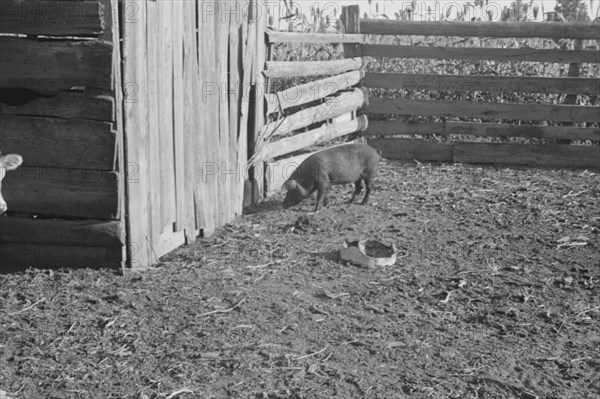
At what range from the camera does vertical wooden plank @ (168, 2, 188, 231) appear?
6.38m

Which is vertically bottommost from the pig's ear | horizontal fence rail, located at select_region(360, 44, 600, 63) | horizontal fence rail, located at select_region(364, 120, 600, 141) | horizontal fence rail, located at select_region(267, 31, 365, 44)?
the pig's ear

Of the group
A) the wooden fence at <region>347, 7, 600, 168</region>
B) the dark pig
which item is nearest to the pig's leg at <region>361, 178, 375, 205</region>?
the dark pig

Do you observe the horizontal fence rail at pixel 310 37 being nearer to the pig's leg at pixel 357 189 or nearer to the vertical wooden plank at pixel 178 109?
the pig's leg at pixel 357 189

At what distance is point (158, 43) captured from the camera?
6059 millimetres

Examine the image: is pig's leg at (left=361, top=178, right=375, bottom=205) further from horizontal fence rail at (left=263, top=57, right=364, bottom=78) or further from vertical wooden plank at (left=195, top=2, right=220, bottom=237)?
vertical wooden plank at (left=195, top=2, right=220, bottom=237)

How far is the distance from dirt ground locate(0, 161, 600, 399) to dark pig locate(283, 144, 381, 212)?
0.72 m

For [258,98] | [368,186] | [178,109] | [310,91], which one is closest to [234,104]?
[258,98]

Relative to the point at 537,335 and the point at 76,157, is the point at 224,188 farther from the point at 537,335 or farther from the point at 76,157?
the point at 537,335

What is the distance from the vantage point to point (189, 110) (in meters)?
6.70

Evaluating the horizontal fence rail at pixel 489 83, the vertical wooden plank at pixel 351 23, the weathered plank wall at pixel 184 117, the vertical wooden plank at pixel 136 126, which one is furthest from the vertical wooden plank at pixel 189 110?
the horizontal fence rail at pixel 489 83

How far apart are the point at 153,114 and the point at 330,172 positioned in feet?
9.68

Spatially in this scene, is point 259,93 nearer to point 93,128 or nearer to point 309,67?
point 309,67

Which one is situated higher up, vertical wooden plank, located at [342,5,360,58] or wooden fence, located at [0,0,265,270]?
vertical wooden plank, located at [342,5,360,58]

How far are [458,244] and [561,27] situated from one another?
5.43m
